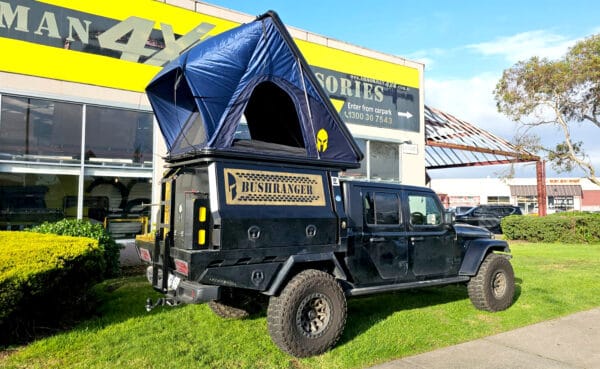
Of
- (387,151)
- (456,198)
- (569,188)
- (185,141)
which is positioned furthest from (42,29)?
(569,188)

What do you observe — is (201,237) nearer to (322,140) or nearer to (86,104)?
(322,140)

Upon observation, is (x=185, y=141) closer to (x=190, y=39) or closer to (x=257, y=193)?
(x=257, y=193)

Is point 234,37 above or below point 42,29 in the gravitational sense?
below

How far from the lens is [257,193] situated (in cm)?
445

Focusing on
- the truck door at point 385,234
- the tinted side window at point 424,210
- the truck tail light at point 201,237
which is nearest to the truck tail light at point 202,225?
the truck tail light at point 201,237

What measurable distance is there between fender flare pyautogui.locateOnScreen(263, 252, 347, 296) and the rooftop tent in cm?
108

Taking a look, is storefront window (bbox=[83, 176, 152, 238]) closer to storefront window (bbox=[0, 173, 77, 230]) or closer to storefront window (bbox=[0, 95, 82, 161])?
storefront window (bbox=[0, 173, 77, 230])

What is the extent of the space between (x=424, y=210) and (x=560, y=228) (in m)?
14.0

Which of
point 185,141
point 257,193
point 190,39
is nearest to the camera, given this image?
point 257,193

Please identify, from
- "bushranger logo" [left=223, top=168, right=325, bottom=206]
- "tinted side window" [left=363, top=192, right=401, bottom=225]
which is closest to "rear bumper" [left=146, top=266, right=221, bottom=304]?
"bushranger logo" [left=223, top=168, right=325, bottom=206]

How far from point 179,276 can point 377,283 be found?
95.5 inches

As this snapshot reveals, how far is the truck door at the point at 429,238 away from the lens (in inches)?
229

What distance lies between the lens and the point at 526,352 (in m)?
4.78

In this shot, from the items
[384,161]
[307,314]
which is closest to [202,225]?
[307,314]
